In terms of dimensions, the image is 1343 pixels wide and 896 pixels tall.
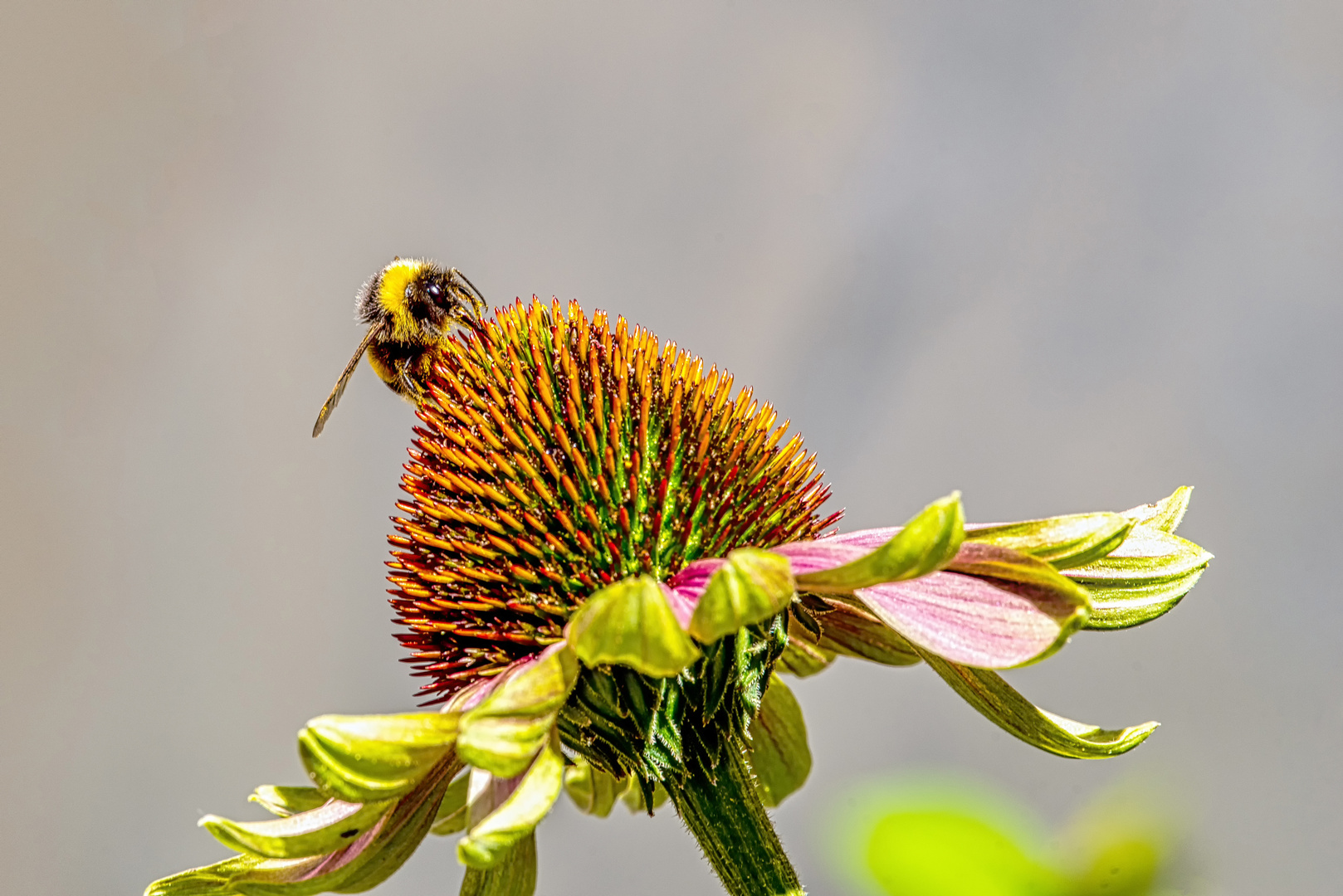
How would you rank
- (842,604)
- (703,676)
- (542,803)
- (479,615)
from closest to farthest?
1. (542,803)
2. (703,676)
3. (479,615)
4. (842,604)

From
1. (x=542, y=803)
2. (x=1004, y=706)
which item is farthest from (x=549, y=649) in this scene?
(x=1004, y=706)

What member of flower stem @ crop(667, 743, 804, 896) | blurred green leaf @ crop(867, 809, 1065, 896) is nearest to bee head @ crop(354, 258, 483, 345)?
flower stem @ crop(667, 743, 804, 896)

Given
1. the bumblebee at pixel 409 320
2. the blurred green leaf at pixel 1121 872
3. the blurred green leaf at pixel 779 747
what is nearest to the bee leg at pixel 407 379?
the bumblebee at pixel 409 320

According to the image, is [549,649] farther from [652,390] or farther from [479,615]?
[652,390]

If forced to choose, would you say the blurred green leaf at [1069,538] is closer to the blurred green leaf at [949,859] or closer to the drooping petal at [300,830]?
the blurred green leaf at [949,859]

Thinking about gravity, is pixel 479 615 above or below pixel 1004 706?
above

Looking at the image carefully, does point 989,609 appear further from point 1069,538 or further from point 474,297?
point 474,297

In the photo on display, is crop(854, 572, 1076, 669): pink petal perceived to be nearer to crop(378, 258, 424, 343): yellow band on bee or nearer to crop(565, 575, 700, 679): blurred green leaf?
crop(565, 575, 700, 679): blurred green leaf
